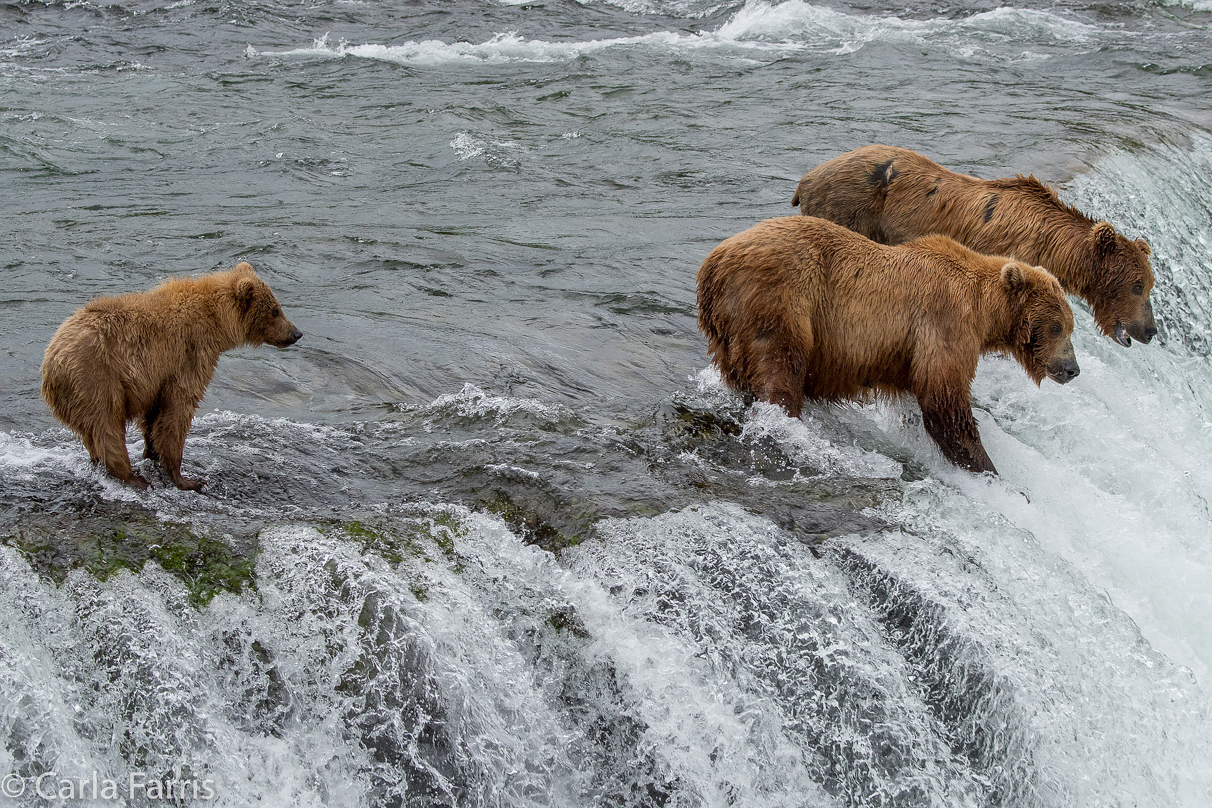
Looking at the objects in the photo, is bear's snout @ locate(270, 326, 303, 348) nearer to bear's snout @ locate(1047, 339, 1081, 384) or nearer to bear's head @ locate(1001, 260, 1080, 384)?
bear's head @ locate(1001, 260, 1080, 384)

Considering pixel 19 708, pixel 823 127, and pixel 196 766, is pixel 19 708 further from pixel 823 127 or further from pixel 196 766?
pixel 823 127

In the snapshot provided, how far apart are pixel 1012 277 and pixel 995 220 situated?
184 centimetres

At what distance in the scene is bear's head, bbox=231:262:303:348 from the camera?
5.58m

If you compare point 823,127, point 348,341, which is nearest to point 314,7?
point 823,127

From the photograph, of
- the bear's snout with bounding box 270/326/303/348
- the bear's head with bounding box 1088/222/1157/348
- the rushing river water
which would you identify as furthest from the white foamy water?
the bear's snout with bounding box 270/326/303/348

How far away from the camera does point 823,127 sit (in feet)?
41.4

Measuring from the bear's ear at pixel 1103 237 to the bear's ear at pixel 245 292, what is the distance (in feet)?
16.9

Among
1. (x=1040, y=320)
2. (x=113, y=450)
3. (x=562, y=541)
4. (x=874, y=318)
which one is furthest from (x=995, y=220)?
(x=113, y=450)

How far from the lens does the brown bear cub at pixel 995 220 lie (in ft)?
23.6

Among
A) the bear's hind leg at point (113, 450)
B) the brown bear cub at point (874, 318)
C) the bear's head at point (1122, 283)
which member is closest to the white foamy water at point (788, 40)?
the bear's head at point (1122, 283)

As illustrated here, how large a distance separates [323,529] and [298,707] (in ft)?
2.75

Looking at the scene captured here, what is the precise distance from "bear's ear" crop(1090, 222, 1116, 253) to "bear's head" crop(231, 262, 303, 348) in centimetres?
497

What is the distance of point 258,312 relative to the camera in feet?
18.6

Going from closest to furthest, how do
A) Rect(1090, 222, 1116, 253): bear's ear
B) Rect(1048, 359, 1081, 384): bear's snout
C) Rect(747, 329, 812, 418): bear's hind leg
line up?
Rect(747, 329, 812, 418): bear's hind leg, Rect(1048, 359, 1081, 384): bear's snout, Rect(1090, 222, 1116, 253): bear's ear
